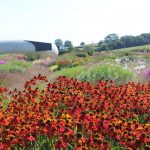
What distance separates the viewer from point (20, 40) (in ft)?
226

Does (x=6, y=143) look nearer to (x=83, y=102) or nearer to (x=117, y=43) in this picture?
(x=83, y=102)

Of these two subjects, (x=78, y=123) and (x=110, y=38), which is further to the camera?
(x=110, y=38)

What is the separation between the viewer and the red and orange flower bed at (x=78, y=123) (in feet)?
12.7

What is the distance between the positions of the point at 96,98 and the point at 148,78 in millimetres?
6437

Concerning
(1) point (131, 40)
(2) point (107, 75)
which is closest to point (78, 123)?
(2) point (107, 75)

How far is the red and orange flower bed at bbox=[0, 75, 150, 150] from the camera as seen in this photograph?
388cm

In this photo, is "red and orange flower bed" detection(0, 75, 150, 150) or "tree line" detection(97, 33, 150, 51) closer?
"red and orange flower bed" detection(0, 75, 150, 150)

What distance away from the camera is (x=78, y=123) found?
4.51m

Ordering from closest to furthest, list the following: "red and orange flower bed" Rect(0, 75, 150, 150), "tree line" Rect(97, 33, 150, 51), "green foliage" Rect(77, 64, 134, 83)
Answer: "red and orange flower bed" Rect(0, 75, 150, 150), "green foliage" Rect(77, 64, 134, 83), "tree line" Rect(97, 33, 150, 51)

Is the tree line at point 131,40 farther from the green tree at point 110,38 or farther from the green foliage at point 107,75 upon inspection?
the green foliage at point 107,75

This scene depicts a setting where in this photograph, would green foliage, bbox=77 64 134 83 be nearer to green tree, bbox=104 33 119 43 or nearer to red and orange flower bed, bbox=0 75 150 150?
red and orange flower bed, bbox=0 75 150 150

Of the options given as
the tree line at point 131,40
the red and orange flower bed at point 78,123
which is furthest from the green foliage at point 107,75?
the tree line at point 131,40

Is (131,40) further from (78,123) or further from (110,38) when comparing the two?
(78,123)

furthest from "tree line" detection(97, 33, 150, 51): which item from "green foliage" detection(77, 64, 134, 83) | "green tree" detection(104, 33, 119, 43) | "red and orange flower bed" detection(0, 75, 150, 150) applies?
"red and orange flower bed" detection(0, 75, 150, 150)
